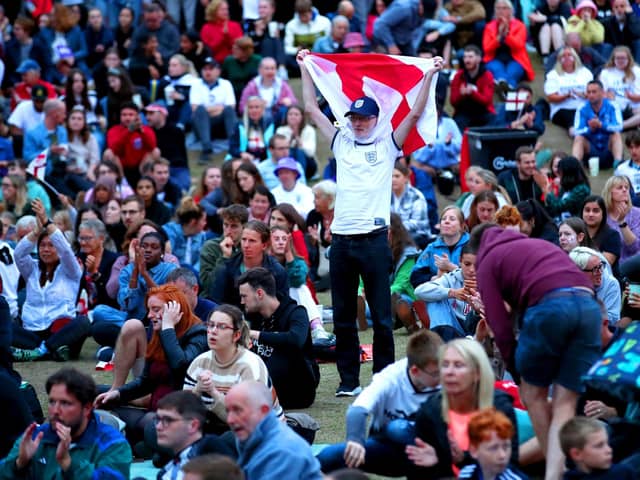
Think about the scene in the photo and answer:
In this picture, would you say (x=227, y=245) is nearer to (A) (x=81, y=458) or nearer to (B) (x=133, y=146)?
(A) (x=81, y=458)

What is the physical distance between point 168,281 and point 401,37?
9907mm

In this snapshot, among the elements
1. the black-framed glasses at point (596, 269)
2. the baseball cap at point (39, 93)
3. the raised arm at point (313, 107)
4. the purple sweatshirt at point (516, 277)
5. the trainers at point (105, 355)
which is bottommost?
the trainers at point (105, 355)

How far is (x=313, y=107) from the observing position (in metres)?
8.96

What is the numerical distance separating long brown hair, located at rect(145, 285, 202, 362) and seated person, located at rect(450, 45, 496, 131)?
855 centimetres

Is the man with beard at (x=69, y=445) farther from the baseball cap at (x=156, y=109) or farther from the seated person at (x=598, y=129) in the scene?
the seated person at (x=598, y=129)

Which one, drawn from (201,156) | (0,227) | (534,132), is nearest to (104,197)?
(0,227)

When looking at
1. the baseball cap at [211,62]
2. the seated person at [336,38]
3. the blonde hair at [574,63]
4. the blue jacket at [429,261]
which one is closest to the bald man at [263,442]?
the blue jacket at [429,261]

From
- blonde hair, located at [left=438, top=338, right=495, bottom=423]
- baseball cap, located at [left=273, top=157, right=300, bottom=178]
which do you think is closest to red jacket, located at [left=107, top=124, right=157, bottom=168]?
baseball cap, located at [left=273, top=157, right=300, bottom=178]

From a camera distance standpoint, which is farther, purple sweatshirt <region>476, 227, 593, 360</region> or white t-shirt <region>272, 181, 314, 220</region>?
white t-shirt <region>272, 181, 314, 220</region>

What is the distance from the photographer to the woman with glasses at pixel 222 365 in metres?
Answer: 7.54

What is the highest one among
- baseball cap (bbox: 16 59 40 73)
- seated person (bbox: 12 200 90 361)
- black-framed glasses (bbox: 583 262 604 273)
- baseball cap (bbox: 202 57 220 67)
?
baseball cap (bbox: 202 57 220 67)

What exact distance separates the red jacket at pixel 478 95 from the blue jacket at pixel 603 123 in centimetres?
116

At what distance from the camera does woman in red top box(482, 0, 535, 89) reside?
17.7 m

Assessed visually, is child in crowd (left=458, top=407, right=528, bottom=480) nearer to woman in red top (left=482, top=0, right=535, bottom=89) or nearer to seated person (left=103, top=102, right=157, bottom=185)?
seated person (left=103, top=102, right=157, bottom=185)
